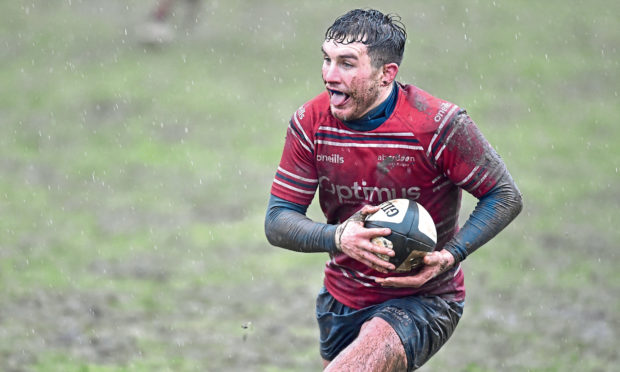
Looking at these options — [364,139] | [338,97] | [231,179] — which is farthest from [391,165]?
[231,179]

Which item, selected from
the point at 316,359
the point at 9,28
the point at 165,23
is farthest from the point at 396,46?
the point at 9,28

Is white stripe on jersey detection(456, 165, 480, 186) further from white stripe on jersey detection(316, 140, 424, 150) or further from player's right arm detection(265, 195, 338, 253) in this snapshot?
player's right arm detection(265, 195, 338, 253)

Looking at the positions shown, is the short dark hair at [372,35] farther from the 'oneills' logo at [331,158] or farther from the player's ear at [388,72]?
the 'oneills' logo at [331,158]

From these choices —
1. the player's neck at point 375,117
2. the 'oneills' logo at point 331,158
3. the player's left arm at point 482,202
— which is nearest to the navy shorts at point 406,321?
the player's left arm at point 482,202

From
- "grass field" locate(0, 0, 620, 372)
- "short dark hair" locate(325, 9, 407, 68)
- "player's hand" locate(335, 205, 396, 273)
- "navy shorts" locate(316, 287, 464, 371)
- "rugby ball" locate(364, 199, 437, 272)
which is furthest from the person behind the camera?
"grass field" locate(0, 0, 620, 372)

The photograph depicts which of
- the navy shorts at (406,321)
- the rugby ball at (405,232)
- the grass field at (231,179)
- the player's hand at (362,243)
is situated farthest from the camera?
the grass field at (231,179)

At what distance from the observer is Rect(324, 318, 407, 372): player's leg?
4.33 metres

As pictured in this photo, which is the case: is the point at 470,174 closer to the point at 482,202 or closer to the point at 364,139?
the point at 482,202

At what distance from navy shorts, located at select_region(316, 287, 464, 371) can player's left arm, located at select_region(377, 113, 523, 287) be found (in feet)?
0.98

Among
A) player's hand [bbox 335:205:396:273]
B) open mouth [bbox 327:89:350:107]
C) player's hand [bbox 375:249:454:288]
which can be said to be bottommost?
player's hand [bbox 375:249:454:288]

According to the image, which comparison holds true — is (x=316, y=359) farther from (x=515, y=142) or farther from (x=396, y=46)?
(x=515, y=142)

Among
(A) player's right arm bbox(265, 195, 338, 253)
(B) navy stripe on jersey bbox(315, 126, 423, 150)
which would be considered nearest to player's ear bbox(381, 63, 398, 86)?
(B) navy stripe on jersey bbox(315, 126, 423, 150)

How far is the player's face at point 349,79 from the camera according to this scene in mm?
4477

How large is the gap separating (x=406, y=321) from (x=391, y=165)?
817 mm
